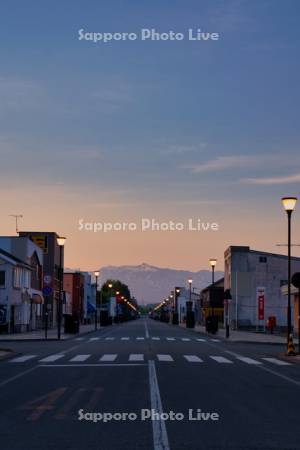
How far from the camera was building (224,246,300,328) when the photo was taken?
96062mm

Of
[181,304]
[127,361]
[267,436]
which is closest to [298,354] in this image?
[127,361]

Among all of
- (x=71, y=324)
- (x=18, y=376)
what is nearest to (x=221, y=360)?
(x=18, y=376)

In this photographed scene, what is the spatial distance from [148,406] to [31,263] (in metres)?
67.3

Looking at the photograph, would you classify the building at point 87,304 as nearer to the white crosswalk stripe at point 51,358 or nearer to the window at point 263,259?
the window at point 263,259

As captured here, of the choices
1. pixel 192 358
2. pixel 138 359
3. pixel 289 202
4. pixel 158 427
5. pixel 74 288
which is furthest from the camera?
pixel 74 288

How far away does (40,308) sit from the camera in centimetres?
8681

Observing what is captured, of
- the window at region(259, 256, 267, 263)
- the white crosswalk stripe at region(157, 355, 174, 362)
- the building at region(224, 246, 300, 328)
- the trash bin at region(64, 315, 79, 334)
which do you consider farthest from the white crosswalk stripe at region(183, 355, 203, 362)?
the window at region(259, 256, 267, 263)

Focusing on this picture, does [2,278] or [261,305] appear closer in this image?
[2,278]

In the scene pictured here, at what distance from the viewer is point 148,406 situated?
46.9 ft

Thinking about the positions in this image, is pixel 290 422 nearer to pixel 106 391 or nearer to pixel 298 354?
pixel 106 391

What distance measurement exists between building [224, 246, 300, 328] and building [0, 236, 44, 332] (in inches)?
1001

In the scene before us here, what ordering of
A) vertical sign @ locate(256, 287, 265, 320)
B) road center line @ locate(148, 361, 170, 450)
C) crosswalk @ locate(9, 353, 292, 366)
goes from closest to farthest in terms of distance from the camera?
road center line @ locate(148, 361, 170, 450) → crosswalk @ locate(9, 353, 292, 366) → vertical sign @ locate(256, 287, 265, 320)

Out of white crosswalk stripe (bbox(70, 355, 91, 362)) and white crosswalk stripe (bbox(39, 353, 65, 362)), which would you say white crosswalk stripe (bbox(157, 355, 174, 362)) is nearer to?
white crosswalk stripe (bbox(70, 355, 91, 362))

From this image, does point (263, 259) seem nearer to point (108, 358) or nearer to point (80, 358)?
point (108, 358)
